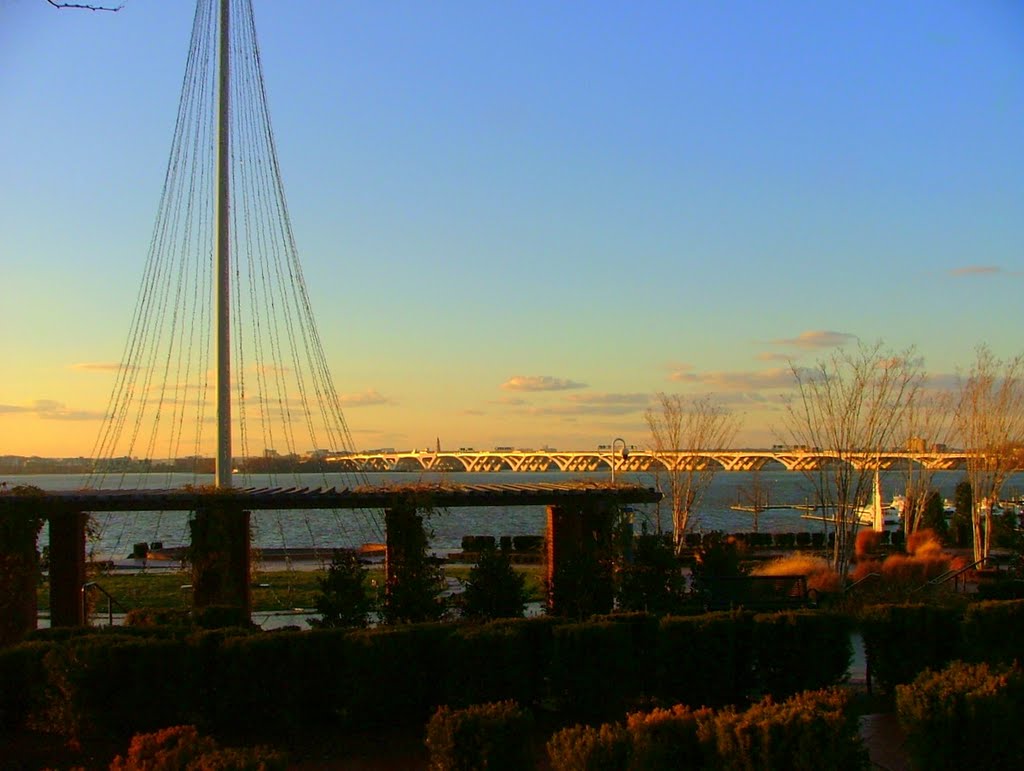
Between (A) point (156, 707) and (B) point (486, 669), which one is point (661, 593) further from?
(A) point (156, 707)

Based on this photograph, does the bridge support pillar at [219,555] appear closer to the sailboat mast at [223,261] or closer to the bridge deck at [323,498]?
the bridge deck at [323,498]

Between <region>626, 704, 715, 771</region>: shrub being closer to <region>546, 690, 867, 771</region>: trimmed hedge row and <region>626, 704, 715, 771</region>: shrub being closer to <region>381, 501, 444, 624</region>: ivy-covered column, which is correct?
<region>546, 690, 867, 771</region>: trimmed hedge row

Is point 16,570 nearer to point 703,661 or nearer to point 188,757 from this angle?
point 188,757

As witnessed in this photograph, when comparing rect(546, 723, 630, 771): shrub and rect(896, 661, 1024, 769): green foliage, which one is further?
rect(896, 661, 1024, 769): green foliage

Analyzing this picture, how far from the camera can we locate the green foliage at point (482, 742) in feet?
19.7

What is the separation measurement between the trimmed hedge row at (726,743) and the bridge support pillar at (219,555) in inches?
285

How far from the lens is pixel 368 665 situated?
26.9 feet

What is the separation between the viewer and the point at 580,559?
12.1 m

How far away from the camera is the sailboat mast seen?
1395cm

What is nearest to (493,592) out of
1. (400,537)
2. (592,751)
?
(400,537)

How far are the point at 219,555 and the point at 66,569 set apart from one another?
2.01 metres

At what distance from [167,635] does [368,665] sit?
6.47ft

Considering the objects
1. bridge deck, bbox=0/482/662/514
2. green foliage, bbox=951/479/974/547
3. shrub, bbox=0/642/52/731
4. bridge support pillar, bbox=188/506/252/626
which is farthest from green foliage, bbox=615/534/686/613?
green foliage, bbox=951/479/974/547

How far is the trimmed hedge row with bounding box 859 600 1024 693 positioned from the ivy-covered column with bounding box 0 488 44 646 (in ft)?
31.2
